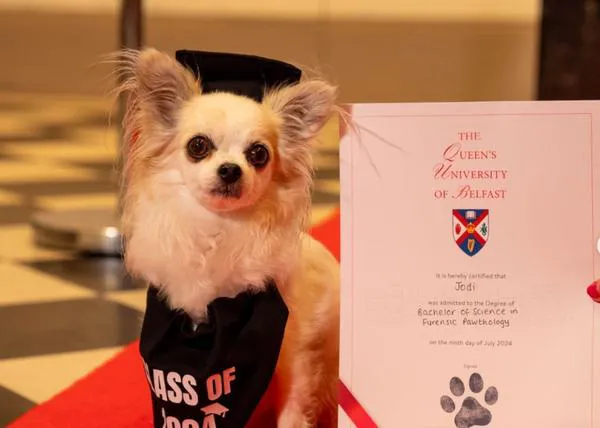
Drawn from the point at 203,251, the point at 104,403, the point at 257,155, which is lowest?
the point at 104,403

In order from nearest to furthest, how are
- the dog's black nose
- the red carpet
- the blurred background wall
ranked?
the dog's black nose, the red carpet, the blurred background wall

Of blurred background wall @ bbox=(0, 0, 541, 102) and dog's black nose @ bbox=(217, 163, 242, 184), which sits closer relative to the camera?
dog's black nose @ bbox=(217, 163, 242, 184)

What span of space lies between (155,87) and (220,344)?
31 centimetres

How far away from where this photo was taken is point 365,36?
453 centimetres

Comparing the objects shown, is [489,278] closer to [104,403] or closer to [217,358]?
[217,358]

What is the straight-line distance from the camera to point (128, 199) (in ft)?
4.22

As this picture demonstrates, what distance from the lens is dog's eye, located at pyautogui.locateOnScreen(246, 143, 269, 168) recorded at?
1.19 m

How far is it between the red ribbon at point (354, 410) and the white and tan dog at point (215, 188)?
0.06 m

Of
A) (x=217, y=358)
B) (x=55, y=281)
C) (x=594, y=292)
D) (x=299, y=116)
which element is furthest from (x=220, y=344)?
(x=55, y=281)

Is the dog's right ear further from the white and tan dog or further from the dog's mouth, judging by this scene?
the dog's mouth

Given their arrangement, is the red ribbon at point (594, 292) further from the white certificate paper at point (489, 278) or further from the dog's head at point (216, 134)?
the dog's head at point (216, 134)

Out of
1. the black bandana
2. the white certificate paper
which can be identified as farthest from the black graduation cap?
the black bandana

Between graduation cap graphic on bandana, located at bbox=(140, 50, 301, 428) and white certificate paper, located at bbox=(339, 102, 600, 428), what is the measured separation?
0.11m

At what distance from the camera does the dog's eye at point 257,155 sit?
3.92 feet
